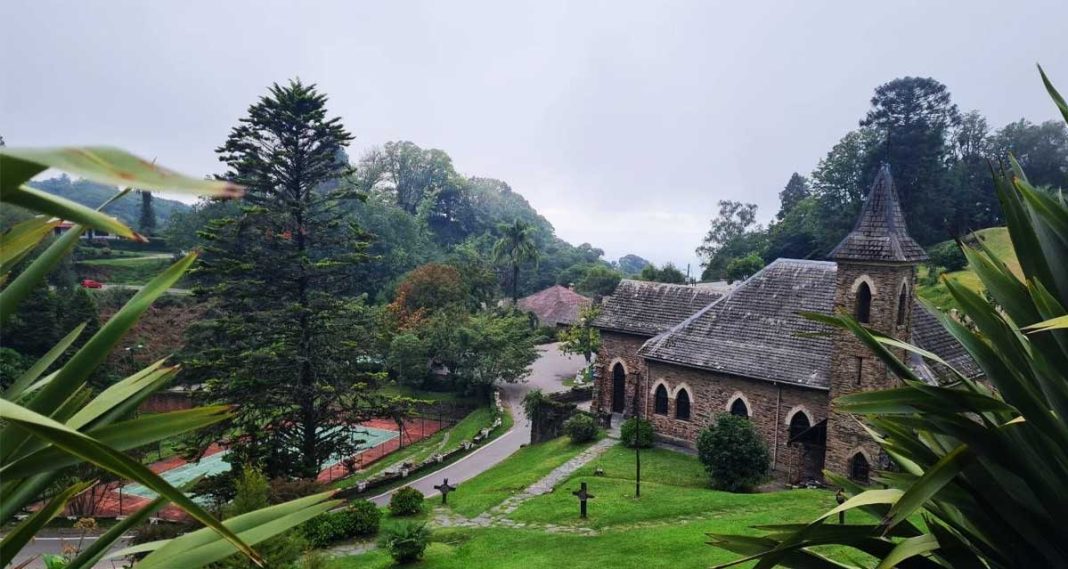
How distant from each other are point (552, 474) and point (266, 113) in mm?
12851

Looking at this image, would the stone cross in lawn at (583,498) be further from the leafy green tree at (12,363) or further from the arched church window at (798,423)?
the leafy green tree at (12,363)

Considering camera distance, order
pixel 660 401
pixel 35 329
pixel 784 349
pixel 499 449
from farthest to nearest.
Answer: pixel 35 329 → pixel 499 449 → pixel 660 401 → pixel 784 349

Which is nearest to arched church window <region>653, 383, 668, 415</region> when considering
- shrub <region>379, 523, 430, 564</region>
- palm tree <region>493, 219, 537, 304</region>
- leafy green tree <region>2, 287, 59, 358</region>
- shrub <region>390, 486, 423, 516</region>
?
shrub <region>390, 486, 423, 516</region>

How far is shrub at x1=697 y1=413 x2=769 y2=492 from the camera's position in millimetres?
16109

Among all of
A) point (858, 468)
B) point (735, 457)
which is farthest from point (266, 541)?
point (858, 468)

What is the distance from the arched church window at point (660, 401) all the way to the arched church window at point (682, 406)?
467 millimetres

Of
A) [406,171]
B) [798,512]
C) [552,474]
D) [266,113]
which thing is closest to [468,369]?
[552,474]

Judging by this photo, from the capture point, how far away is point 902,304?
1596 centimetres

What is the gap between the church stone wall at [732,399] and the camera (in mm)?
17719

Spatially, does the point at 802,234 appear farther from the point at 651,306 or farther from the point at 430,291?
the point at 651,306

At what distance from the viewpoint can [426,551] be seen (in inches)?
498

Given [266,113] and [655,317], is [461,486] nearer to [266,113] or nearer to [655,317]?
[655,317]

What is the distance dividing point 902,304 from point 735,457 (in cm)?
569

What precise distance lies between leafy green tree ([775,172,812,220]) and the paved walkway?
33.5m
